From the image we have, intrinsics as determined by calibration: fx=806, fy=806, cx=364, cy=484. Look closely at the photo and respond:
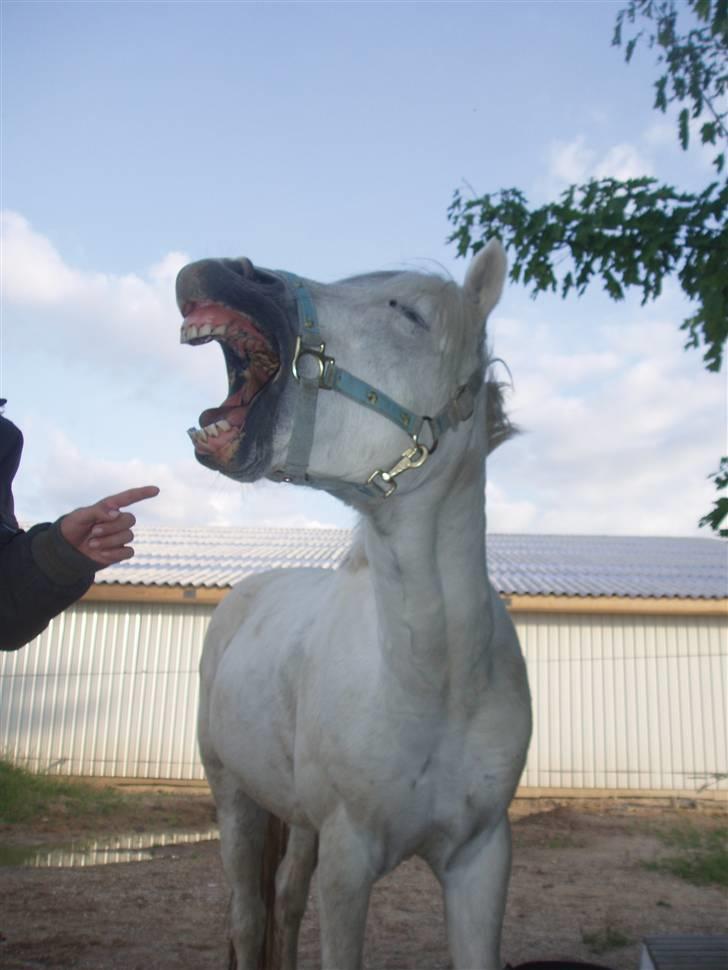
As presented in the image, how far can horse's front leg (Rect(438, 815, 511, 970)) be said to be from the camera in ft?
6.98

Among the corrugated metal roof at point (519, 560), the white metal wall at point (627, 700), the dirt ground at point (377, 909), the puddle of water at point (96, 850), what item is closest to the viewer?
the dirt ground at point (377, 909)

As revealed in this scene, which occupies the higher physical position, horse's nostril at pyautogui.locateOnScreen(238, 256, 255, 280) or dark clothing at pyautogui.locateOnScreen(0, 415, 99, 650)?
horse's nostril at pyautogui.locateOnScreen(238, 256, 255, 280)

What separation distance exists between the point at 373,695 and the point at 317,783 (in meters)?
0.33

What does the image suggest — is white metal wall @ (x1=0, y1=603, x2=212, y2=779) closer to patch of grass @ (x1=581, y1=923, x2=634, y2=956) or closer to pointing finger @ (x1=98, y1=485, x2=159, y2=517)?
patch of grass @ (x1=581, y1=923, x2=634, y2=956)

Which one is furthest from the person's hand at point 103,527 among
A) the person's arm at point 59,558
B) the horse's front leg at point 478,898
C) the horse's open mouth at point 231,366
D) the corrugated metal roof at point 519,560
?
the corrugated metal roof at point 519,560

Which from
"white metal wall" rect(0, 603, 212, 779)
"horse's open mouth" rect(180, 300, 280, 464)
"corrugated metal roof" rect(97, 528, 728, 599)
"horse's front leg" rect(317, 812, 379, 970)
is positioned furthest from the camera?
"corrugated metal roof" rect(97, 528, 728, 599)

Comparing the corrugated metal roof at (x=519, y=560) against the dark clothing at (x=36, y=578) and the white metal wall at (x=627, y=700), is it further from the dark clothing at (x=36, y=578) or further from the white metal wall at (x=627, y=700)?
the dark clothing at (x=36, y=578)

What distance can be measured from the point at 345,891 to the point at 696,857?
6028 mm

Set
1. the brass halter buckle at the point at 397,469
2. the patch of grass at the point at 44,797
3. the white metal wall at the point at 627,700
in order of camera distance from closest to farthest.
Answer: the brass halter buckle at the point at 397,469 < the patch of grass at the point at 44,797 < the white metal wall at the point at 627,700

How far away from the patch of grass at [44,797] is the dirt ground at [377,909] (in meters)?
0.55

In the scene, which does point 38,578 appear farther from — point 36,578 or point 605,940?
point 605,940

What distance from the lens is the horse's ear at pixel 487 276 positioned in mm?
1986

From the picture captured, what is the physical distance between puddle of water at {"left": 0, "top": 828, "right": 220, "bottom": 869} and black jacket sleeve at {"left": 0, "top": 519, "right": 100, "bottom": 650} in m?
5.31

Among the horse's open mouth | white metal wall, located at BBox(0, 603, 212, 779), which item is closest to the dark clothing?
the horse's open mouth
